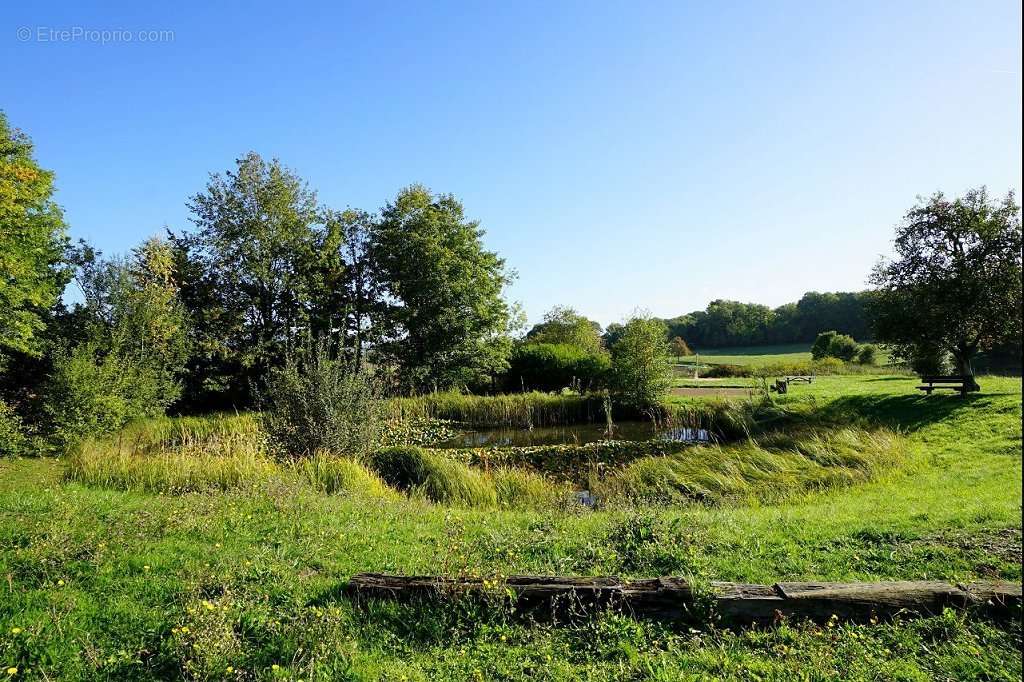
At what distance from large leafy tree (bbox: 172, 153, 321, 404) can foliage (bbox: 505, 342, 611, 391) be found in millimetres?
9819

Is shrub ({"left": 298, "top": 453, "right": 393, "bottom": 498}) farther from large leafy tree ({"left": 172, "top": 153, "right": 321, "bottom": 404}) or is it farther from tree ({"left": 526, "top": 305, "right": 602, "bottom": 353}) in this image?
tree ({"left": 526, "top": 305, "right": 602, "bottom": 353})

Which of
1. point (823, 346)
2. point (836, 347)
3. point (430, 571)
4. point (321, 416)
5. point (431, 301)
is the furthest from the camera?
point (823, 346)

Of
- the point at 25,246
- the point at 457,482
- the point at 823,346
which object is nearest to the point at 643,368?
the point at 457,482

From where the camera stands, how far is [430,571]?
4570mm

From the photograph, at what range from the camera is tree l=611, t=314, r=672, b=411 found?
18.6 meters

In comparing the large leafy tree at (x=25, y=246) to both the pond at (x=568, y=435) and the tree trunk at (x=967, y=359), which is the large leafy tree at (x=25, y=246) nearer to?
the pond at (x=568, y=435)

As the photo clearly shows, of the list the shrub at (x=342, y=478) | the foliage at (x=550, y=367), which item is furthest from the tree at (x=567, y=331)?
the shrub at (x=342, y=478)

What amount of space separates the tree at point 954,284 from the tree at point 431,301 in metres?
15.3

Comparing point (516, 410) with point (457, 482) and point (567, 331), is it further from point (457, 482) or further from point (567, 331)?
point (567, 331)

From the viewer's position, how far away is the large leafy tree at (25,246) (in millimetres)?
16250

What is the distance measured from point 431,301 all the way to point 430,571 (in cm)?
1974

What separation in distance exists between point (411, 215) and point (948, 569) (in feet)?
75.5

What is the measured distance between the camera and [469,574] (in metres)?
4.16

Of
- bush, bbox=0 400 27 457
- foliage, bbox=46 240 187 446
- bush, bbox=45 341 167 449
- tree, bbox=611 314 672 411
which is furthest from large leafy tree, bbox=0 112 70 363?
tree, bbox=611 314 672 411
